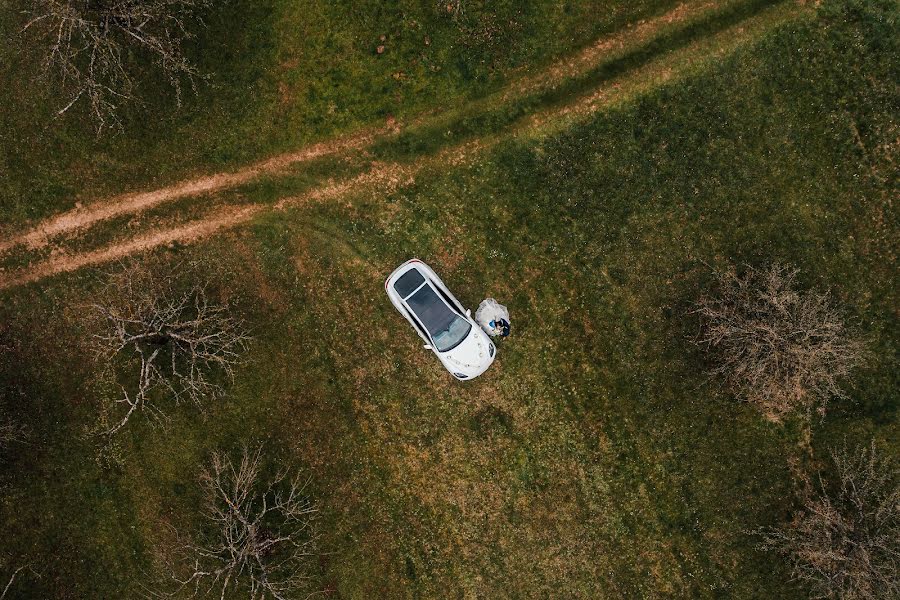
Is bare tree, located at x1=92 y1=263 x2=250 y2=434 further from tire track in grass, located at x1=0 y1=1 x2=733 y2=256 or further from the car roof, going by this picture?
the car roof

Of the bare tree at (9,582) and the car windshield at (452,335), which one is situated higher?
the bare tree at (9,582)

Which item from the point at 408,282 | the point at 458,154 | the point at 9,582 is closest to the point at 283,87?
the point at 458,154

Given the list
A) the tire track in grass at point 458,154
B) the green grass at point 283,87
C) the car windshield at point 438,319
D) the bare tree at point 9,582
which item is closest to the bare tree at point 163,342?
the tire track in grass at point 458,154

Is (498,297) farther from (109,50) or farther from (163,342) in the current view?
(109,50)

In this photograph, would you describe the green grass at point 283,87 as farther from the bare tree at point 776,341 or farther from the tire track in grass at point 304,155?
the bare tree at point 776,341

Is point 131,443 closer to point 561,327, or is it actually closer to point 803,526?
point 561,327
